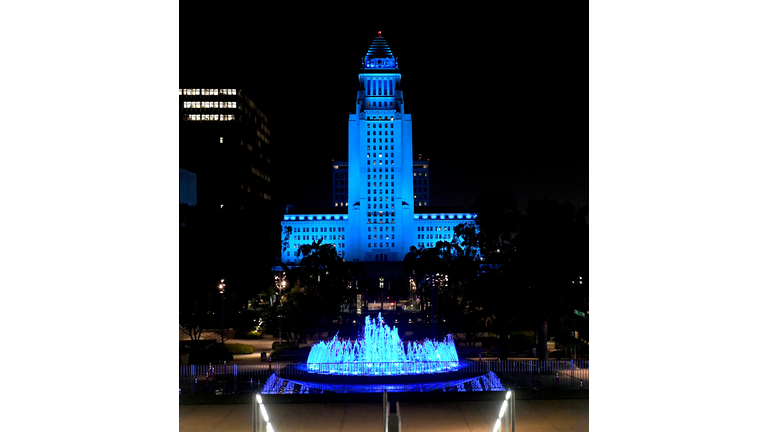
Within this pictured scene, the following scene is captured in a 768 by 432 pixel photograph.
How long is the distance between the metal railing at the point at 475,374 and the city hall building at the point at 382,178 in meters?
82.9

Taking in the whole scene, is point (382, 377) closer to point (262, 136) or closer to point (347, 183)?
point (262, 136)

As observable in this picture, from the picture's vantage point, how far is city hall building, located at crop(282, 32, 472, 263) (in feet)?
334

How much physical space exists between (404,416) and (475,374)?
5.74 m

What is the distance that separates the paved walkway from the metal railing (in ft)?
9.68

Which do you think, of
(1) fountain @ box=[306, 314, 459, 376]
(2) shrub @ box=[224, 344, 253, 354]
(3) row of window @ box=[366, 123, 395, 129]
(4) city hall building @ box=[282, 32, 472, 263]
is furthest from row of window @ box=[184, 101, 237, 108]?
(2) shrub @ box=[224, 344, 253, 354]

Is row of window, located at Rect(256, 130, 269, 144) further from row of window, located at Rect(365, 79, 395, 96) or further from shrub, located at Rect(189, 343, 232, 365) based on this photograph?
shrub, located at Rect(189, 343, 232, 365)

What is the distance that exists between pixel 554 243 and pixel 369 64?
8711 centimetres

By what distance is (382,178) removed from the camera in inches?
4011

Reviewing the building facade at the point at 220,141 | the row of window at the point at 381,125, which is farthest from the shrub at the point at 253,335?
the row of window at the point at 381,125

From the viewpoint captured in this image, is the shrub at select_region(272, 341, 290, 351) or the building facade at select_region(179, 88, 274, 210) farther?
the building facade at select_region(179, 88, 274, 210)

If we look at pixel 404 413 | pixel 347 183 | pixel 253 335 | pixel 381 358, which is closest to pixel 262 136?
pixel 347 183

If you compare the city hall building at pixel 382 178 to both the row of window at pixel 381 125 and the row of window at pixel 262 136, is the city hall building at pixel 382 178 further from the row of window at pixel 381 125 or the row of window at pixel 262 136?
the row of window at pixel 262 136

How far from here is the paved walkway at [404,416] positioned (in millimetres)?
10859
